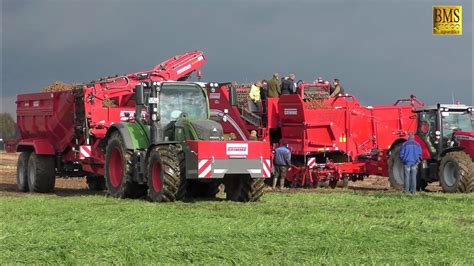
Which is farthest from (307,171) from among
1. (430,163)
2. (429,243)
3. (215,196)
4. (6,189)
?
(429,243)

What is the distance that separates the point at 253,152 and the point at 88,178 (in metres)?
8.00

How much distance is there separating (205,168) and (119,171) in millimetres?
3194

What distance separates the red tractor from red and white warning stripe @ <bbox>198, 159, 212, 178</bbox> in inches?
287

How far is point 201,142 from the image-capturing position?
1388 cm

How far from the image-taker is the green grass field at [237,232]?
26.0ft

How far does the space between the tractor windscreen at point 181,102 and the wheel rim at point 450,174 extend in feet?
21.7

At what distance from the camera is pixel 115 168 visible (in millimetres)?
16453

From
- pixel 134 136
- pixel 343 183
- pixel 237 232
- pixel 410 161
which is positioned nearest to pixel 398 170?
pixel 343 183

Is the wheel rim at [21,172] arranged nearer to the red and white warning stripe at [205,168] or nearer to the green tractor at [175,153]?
the green tractor at [175,153]

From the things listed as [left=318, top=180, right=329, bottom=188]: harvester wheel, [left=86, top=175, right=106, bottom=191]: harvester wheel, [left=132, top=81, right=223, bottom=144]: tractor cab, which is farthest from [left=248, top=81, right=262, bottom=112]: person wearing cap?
[left=132, top=81, right=223, bottom=144]: tractor cab

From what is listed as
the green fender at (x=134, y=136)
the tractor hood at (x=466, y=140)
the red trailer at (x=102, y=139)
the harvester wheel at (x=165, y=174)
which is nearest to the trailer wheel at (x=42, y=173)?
the red trailer at (x=102, y=139)

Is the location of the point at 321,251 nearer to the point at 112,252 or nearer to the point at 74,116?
the point at 112,252

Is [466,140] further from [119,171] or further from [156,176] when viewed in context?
[119,171]

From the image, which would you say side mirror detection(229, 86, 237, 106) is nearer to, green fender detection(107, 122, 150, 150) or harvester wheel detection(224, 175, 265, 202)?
harvester wheel detection(224, 175, 265, 202)
